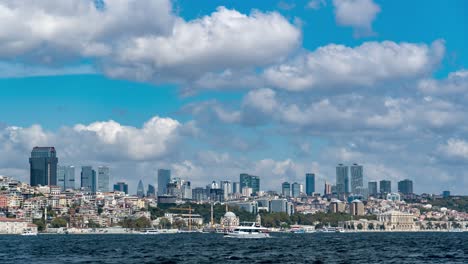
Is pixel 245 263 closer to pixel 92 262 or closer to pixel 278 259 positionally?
pixel 278 259

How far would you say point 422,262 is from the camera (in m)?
96.6

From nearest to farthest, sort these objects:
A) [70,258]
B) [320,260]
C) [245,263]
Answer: [245,263] → [320,260] → [70,258]

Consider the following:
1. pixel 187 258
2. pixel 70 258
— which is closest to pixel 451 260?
pixel 187 258

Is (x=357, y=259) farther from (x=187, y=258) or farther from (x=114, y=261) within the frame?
(x=114, y=261)

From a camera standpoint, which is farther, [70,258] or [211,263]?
[70,258]

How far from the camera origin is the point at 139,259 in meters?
104

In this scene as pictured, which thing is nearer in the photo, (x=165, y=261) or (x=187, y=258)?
(x=165, y=261)

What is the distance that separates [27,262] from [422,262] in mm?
46498

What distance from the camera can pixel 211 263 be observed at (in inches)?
3720

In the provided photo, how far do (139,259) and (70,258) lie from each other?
10049mm

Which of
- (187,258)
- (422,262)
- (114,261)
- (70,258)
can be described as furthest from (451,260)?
(70,258)

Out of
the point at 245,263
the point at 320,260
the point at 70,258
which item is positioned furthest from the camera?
the point at 70,258

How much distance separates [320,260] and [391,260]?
8.49m

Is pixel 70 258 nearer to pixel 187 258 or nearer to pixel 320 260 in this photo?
pixel 187 258
